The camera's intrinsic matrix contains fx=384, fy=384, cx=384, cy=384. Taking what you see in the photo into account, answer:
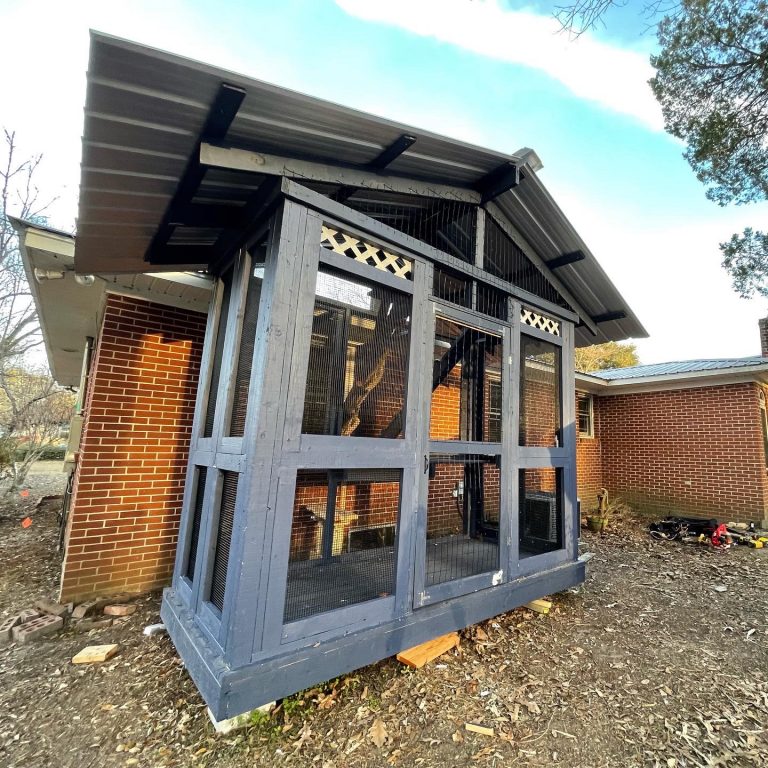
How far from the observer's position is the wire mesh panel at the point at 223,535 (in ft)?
7.02

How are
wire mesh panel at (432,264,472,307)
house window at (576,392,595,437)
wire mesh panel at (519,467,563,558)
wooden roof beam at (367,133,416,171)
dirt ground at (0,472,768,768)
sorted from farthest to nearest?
house window at (576,392,595,437) < wire mesh panel at (519,467,563,558) < wire mesh panel at (432,264,472,307) < wooden roof beam at (367,133,416,171) < dirt ground at (0,472,768,768)

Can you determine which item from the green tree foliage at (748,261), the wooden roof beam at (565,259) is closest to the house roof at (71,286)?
the wooden roof beam at (565,259)

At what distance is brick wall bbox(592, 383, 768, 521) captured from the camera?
701 cm

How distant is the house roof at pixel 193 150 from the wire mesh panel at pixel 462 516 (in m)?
2.06

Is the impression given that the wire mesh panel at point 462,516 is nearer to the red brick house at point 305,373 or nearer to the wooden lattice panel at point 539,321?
the red brick house at point 305,373

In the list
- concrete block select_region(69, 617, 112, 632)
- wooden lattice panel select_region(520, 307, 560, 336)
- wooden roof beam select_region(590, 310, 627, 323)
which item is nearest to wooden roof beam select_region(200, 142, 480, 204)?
wooden lattice panel select_region(520, 307, 560, 336)

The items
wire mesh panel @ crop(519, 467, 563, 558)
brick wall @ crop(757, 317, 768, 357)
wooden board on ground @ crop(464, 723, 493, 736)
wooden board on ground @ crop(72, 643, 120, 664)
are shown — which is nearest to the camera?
wooden board on ground @ crop(464, 723, 493, 736)

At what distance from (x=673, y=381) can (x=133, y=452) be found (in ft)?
30.0

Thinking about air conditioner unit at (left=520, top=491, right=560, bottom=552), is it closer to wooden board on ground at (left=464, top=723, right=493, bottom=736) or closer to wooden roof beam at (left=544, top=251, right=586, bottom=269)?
wooden board on ground at (left=464, top=723, right=493, bottom=736)

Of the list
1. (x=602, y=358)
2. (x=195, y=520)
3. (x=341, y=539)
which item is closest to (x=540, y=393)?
(x=341, y=539)

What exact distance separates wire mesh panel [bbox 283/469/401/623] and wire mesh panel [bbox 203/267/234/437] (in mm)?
940

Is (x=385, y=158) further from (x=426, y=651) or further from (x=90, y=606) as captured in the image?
(x=90, y=606)

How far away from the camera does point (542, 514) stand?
3.73m

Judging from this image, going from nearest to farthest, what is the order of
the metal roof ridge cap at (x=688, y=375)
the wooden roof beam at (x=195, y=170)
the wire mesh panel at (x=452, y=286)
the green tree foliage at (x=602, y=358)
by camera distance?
→ 1. the wooden roof beam at (x=195, y=170)
2. the wire mesh panel at (x=452, y=286)
3. the metal roof ridge cap at (x=688, y=375)
4. the green tree foliage at (x=602, y=358)
